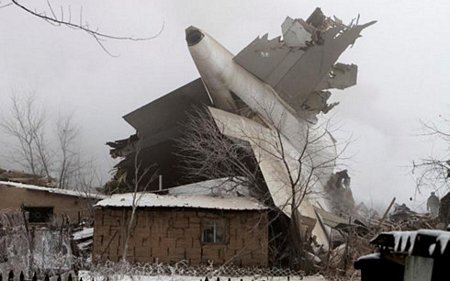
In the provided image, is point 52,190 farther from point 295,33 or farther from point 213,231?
point 295,33

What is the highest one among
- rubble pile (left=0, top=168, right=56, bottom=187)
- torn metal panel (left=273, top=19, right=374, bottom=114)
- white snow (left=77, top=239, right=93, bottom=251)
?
torn metal panel (left=273, top=19, right=374, bottom=114)

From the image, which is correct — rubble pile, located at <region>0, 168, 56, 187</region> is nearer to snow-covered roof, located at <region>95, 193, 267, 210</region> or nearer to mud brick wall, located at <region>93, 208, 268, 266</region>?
snow-covered roof, located at <region>95, 193, 267, 210</region>

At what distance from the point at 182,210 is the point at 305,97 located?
8.94 m

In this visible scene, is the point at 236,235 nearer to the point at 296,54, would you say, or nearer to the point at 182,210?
the point at 182,210

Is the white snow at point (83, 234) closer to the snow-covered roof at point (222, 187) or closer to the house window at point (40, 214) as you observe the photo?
the house window at point (40, 214)

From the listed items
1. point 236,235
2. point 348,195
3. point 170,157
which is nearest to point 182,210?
point 236,235

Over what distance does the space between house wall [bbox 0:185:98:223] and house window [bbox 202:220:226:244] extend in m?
8.72

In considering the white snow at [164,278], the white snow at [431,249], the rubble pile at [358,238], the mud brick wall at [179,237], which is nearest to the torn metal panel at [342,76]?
the rubble pile at [358,238]

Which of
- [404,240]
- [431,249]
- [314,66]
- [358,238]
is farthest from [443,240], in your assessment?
[314,66]

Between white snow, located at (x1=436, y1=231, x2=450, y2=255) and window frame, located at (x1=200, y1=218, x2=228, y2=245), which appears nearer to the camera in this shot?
white snow, located at (x1=436, y1=231, x2=450, y2=255)

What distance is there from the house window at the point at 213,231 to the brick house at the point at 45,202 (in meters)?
8.05

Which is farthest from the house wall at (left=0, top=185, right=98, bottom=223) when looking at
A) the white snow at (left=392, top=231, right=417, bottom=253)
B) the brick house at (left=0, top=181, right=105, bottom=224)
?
the white snow at (left=392, top=231, right=417, bottom=253)

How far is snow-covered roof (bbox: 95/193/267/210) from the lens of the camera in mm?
19922

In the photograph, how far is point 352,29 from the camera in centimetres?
2331
